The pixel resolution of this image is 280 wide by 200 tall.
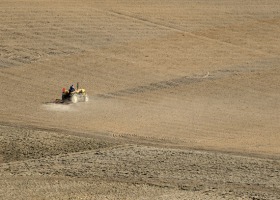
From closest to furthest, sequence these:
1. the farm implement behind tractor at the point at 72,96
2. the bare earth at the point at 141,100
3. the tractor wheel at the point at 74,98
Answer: the bare earth at the point at 141,100 → the farm implement behind tractor at the point at 72,96 → the tractor wheel at the point at 74,98

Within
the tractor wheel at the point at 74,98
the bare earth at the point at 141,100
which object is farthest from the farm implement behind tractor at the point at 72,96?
the bare earth at the point at 141,100

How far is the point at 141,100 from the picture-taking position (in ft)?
120

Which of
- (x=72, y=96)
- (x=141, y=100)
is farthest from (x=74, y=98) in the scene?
(x=141, y=100)

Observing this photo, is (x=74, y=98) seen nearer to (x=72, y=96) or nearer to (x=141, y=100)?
(x=72, y=96)

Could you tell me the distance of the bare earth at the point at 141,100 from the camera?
23.8m

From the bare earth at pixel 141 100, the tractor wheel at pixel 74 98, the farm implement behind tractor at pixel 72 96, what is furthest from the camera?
the tractor wheel at pixel 74 98

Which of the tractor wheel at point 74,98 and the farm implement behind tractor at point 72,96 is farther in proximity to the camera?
the tractor wheel at point 74,98

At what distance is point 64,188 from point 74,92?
12.6 meters

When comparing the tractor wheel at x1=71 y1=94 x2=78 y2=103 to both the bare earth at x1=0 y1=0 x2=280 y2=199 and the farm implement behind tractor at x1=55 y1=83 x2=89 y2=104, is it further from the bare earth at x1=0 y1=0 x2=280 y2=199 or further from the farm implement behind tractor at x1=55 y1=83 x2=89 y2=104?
the bare earth at x1=0 y1=0 x2=280 y2=199

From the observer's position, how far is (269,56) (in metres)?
46.3

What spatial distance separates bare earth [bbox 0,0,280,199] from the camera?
23.8 meters

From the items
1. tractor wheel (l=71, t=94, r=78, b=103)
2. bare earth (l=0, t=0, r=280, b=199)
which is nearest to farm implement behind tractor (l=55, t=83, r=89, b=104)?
tractor wheel (l=71, t=94, r=78, b=103)

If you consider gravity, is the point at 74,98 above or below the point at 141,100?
below

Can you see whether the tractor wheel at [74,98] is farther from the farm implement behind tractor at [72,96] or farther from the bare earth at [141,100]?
the bare earth at [141,100]
